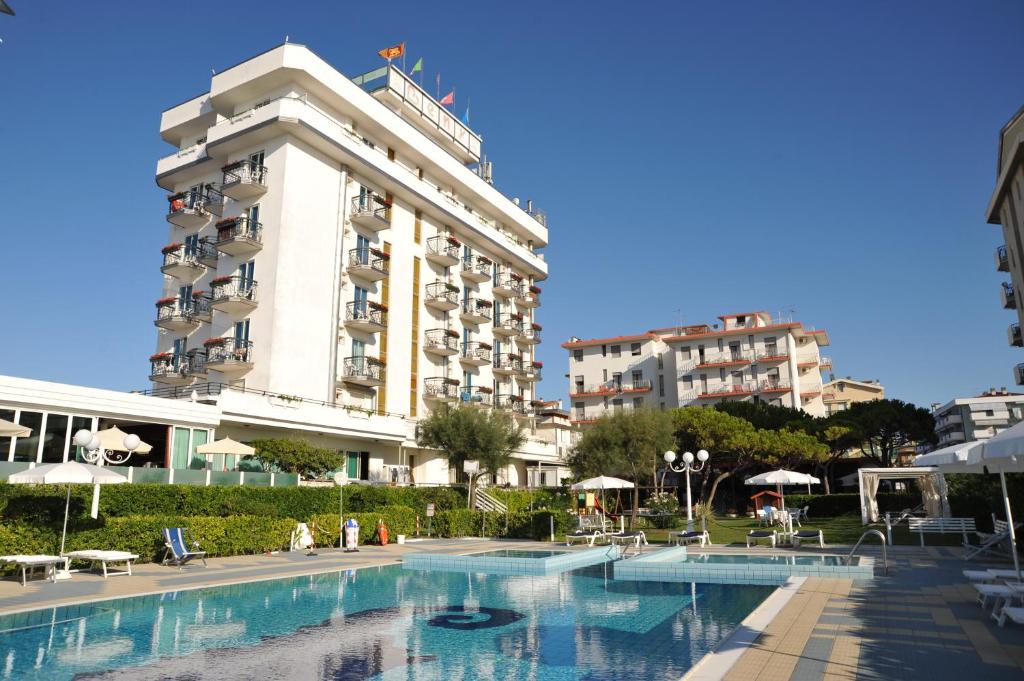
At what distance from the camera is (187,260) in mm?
38875

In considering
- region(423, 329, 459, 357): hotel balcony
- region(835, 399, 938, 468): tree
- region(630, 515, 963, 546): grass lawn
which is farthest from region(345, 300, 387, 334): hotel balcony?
region(835, 399, 938, 468): tree

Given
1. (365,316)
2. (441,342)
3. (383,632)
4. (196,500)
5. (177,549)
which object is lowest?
(383,632)

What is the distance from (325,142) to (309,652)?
31550 millimetres

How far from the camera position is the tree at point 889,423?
55.2 m

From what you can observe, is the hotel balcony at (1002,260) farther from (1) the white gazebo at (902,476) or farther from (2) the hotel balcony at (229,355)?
(2) the hotel balcony at (229,355)

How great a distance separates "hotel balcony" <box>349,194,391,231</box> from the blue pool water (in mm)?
26018

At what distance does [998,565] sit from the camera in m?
16.5

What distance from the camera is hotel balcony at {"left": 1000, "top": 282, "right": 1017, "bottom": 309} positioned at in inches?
1708

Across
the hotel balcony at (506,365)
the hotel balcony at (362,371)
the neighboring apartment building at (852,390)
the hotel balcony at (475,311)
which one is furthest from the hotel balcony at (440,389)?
the neighboring apartment building at (852,390)

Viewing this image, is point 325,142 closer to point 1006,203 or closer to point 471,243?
point 471,243

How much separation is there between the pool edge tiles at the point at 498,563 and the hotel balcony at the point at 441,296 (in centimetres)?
2460

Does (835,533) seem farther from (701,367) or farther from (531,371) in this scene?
(701,367)

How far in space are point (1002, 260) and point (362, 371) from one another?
3862cm

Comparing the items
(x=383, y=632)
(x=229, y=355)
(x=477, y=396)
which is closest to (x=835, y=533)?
(x=383, y=632)
